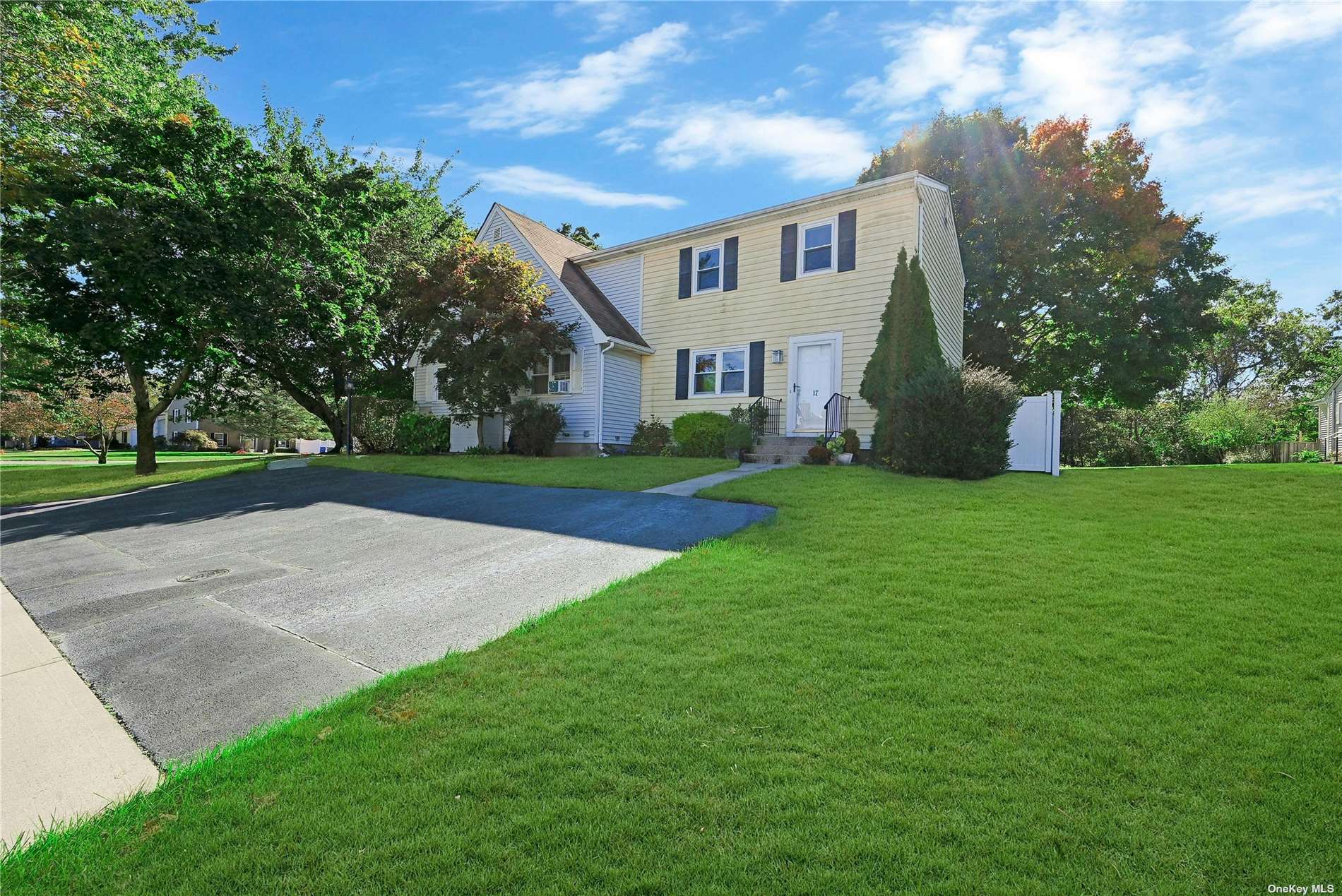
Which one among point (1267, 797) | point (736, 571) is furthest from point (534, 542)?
point (1267, 797)

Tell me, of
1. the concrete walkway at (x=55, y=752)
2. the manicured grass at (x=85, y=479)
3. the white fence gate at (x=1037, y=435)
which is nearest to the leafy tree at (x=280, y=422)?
the manicured grass at (x=85, y=479)

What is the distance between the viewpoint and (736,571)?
4945mm

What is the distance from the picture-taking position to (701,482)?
9859mm

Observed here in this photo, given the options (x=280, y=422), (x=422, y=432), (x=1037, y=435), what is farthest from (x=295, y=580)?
(x=280, y=422)

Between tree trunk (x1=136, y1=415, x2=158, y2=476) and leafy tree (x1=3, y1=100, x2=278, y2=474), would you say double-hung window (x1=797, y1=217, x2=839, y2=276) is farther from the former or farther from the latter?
tree trunk (x1=136, y1=415, x2=158, y2=476)

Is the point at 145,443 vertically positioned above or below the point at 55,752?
above

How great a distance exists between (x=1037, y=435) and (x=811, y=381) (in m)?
4.82

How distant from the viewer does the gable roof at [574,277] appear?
635 inches

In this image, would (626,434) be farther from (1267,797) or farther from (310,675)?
(1267,797)

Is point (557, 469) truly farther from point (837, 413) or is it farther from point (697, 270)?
point (697, 270)

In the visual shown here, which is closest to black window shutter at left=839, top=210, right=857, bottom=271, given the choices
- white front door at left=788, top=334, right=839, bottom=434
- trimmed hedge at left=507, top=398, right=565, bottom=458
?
white front door at left=788, top=334, right=839, bottom=434

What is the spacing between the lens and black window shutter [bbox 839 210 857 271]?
44.9 feet

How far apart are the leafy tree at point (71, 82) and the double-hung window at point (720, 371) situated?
12.8 m

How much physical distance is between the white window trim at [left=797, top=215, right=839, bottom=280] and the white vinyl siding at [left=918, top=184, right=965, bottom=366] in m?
0.66
